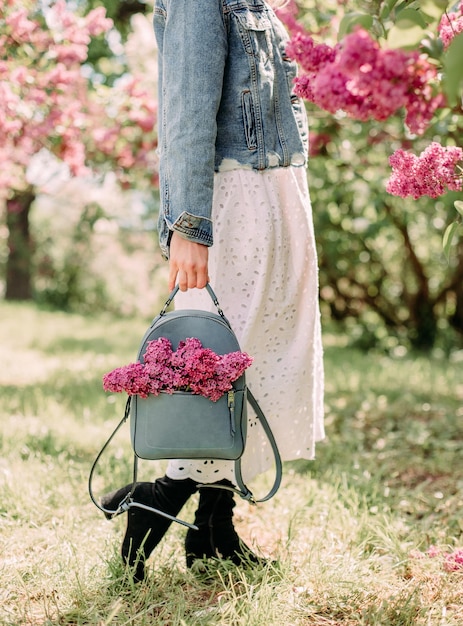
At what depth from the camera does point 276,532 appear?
88.5 inches

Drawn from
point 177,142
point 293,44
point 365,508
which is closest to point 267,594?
point 365,508

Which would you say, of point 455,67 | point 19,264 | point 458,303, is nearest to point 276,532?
point 455,67

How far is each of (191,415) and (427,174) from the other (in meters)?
0.82

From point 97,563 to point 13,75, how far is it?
8.10ft

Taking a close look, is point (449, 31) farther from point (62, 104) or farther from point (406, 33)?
point (62, 104)

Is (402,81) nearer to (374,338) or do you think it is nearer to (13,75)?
(13,75)

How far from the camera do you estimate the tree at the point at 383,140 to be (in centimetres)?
112

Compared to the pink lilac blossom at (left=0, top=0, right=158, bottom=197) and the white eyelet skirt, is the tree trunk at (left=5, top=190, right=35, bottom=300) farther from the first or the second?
the white eyelet skirt

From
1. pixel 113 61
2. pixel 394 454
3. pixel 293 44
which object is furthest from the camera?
pixel 113 61

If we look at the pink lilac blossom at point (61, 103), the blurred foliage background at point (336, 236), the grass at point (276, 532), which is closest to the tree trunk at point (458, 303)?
the blurred foliage background at point (336, 236)

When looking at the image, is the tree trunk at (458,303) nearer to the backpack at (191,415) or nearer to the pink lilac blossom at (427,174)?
the pink lilac blossom at (427,174)

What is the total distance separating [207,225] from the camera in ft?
5.44

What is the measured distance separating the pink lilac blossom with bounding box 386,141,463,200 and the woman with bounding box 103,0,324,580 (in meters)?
0.32

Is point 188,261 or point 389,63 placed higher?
point 389,63
